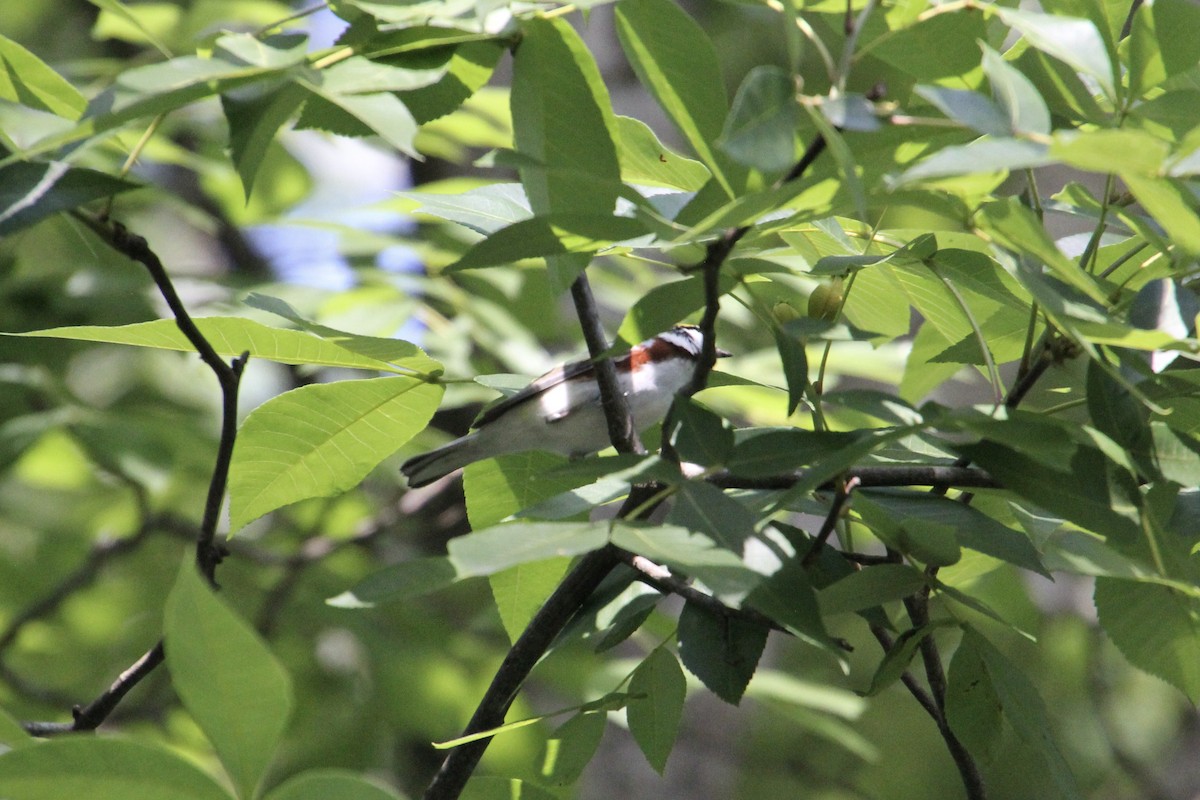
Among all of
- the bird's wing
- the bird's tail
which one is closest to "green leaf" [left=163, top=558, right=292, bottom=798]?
the bird's wing

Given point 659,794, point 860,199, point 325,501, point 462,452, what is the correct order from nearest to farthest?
1. point 860,199
2. point 462,452
3. point 325,501
4. point 659,794

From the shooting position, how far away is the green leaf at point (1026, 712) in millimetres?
1332

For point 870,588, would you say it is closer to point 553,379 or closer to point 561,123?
point 561,123

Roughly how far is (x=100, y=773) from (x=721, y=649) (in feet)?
2.47

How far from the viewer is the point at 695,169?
149cm

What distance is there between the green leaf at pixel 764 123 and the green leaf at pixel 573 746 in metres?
0.92

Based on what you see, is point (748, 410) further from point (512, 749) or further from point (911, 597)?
point (911, 597)

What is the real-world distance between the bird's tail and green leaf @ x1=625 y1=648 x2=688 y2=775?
1.52 m

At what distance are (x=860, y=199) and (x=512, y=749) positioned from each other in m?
2.65

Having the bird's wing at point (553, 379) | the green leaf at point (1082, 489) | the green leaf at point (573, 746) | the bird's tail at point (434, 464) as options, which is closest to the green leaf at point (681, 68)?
the green leaf at point (1082, 489)

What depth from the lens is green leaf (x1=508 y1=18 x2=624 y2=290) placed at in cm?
127

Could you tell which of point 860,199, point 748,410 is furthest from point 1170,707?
point 860,199

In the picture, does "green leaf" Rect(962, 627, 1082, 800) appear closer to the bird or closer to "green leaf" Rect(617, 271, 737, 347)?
"green leaf" Rect(617, 271, 737, 347)

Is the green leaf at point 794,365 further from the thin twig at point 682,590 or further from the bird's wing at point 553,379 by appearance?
the bird's wing at point 553,379
